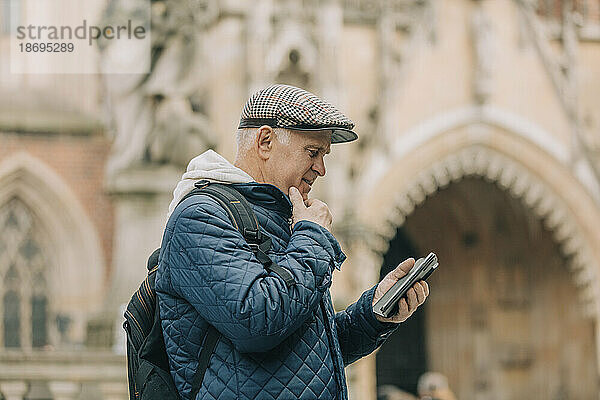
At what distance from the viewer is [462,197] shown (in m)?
14.8

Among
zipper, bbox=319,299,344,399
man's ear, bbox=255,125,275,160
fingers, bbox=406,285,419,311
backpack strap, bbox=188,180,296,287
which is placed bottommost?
zipper, bbox=319,299,344,399

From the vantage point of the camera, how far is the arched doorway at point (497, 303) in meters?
14.4

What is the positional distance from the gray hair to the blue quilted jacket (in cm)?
12

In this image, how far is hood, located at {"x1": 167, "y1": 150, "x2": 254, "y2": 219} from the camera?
8.37 feet

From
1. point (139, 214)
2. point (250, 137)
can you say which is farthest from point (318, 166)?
point (139, 214)

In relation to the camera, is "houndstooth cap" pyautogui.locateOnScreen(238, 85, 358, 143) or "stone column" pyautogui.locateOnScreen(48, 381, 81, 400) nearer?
"houndstooth cap" pyautogui.locateOnScreen(238, 85, 358, 143)

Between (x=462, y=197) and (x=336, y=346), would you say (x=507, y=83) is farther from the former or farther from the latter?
(x=336, y=346)

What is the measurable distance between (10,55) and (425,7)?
5536mm

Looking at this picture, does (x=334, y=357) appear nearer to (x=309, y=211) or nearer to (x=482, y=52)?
(x=309, y=211)

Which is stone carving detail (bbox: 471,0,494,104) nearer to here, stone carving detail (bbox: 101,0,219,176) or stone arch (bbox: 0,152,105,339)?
stone carving detail (bbox: 101,0,219,176)

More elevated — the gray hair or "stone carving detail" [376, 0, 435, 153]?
"stone carving detail" [376, 0, 435, 153]

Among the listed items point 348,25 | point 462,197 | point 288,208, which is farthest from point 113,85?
point 288,208

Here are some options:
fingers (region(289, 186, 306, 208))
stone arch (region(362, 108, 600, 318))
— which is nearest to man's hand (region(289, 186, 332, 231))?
fingers (region(289, 186, 306, 208))

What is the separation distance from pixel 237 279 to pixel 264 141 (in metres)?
0.42
